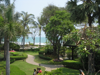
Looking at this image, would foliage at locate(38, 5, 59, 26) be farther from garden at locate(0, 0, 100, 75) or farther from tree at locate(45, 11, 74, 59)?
tree at locate(45, 11, 74, 59)

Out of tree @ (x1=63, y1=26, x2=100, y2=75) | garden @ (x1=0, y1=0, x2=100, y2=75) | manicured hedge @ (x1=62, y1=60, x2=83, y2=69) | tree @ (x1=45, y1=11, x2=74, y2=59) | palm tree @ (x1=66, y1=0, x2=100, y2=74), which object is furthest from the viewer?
tree @ (x1=45, y1=11, x2=74, y2=59)

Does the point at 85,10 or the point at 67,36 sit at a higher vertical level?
the point at 85,10

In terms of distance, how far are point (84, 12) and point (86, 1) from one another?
4.40 ft

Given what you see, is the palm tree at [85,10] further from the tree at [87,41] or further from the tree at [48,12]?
the tree at [48,12]

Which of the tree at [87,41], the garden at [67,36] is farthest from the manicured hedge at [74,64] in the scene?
the tree at [87,41]

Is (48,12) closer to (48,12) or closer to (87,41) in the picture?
(48,12)

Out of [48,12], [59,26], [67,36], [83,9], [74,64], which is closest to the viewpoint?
[67,36]

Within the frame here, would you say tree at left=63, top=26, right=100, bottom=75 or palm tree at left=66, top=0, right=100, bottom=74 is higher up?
palm tree at left=66, top=0, right=100, bottom=74

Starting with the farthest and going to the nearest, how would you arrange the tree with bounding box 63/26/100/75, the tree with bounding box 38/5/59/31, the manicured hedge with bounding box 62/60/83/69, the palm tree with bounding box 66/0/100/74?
the tree with bounding box 38/5/59/31, the manicured hedge with bounding box 62/60/83/69, the palm tree with bounding box 66/0/100/74, the tree with bounding box 63/26/100/75

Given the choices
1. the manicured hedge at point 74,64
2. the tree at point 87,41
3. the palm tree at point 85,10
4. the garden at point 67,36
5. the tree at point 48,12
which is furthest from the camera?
the tree at point 48,12

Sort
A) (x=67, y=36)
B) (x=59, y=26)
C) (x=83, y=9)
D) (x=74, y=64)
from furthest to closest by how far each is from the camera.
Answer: (x=59, y=26)
(x=74, y=64)
(x=83, y=9)
(x=67, y=36)

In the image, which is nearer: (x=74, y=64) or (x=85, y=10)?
(x=85, y=10)

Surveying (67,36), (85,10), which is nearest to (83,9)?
(85,10)

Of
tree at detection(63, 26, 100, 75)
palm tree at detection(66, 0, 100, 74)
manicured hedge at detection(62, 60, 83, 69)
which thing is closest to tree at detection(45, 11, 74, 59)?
palm tree at detection(66, 0, 100, 74)
